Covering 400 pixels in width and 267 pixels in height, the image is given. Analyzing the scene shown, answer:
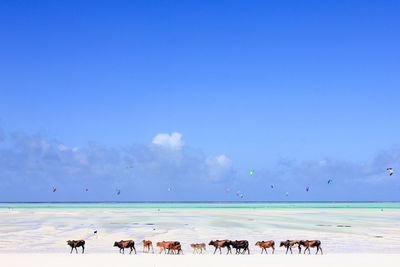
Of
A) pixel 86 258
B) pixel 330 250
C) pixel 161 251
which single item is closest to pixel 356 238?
pixel 330 250

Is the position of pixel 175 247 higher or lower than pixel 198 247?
higher

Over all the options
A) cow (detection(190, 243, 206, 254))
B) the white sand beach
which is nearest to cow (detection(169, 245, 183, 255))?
cow (detection(190, 243, 206, 254))

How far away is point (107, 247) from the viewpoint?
2500 centimetres

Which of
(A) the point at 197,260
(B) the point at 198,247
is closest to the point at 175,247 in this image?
(B) the point at 198,247

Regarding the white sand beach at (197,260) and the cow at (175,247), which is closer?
the white sand beach at (197,260)

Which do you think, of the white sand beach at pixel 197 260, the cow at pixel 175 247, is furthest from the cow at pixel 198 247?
the white sand beach at pixel 197 260

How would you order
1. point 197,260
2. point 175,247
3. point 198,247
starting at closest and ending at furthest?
point 197,260
point 175,247
point 198,247

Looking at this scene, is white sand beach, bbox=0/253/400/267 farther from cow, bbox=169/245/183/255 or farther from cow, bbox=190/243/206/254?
cow, bbox=190/243/206/254

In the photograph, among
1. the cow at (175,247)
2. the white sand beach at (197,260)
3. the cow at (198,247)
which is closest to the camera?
the white sand beach at (197,260)

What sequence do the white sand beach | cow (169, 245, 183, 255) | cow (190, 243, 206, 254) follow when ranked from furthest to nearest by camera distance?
cow (190, 243, 206, 254)
cow (169, 245, 183, 255)
the white sand beach

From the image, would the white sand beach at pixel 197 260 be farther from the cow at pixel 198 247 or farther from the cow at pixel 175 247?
the cow at pixel 198 247

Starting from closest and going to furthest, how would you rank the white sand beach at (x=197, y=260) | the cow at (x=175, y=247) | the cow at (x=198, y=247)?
the white sand beach at (x=197, y=260) → the cow at (x=175, y=247) → the cow at (x=198, y=247)

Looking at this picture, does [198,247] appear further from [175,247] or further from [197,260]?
[197,260]

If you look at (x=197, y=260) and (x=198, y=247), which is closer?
(x=197, y=260)
